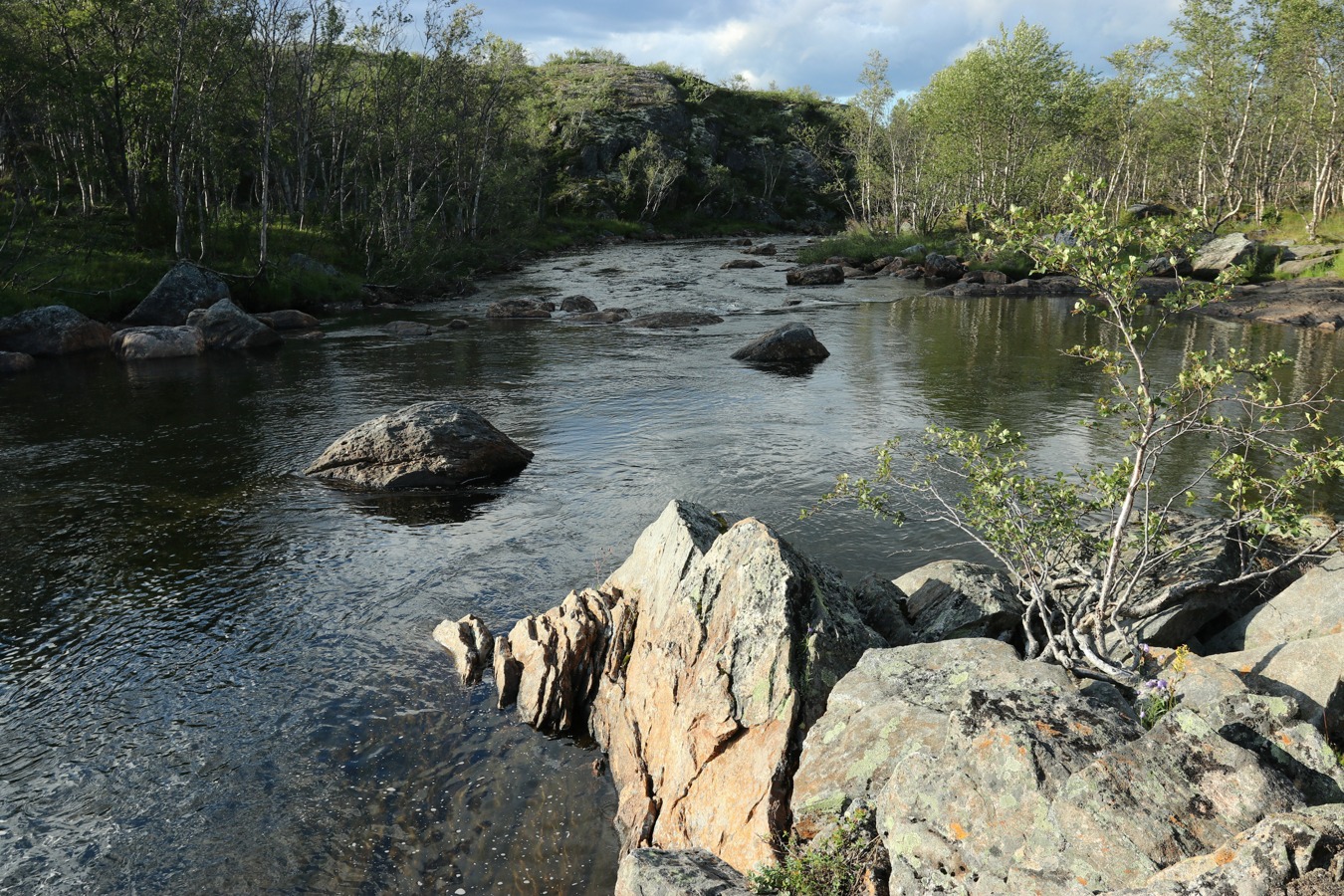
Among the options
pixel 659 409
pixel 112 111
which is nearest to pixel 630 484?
pixel 659 409

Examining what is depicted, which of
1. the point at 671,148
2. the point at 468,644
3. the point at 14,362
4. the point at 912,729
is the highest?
the point at 671,148

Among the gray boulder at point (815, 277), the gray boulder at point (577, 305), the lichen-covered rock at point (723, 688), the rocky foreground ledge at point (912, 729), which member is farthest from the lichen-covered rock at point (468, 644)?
Answer: the gray boulder at point (815, 277)

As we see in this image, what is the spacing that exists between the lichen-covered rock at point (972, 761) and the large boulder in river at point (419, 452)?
1307 cm

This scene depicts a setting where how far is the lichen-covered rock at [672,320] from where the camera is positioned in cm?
4212

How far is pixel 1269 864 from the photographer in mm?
4008

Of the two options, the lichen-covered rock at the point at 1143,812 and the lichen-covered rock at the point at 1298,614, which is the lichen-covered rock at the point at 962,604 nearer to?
the lichen-covered rock at the point at 1298,614

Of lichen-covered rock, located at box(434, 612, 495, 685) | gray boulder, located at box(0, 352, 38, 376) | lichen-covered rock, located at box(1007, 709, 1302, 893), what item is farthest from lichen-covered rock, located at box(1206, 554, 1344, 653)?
gray boulder, located at box(0, 352, 38, 376)

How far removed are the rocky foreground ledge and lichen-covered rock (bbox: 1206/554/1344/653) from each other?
0.10 feet

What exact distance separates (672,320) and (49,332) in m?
26.1

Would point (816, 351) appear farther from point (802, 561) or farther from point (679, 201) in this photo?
point (679, 201)

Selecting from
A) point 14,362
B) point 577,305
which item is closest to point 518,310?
point 577,305

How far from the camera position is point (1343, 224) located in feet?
208

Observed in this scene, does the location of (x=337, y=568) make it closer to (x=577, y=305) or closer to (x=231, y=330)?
(x=231, y=330)

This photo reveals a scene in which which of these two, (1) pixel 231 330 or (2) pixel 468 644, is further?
(1) pixel 231 330
